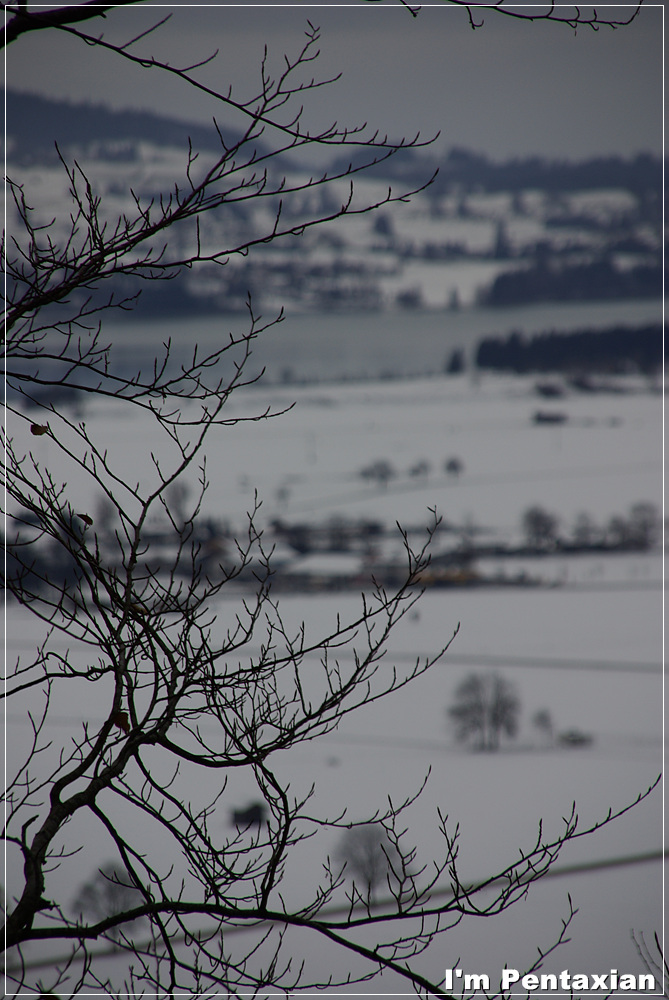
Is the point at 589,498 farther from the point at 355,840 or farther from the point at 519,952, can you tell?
the point at 519,952

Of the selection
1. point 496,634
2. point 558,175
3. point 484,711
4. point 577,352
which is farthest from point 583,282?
point 484,711

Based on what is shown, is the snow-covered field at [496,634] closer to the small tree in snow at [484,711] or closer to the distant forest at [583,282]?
the small tree in snow at [484,711]

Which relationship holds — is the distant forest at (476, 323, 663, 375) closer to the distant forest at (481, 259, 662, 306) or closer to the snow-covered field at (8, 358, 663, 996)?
the snow-covered field at (8, 358, 663, 996)

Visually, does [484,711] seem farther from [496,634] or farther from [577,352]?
[577,352]

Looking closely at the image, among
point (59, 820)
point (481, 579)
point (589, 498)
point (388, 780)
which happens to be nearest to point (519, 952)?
point (388, 780)

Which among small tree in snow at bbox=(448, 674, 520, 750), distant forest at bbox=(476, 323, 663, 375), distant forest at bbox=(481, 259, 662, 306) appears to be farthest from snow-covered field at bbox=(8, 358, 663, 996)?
distant forest at bbox=(481, 259, 662, 306)
